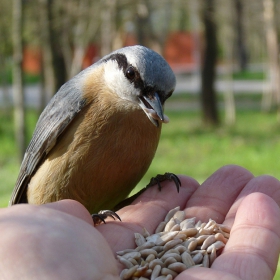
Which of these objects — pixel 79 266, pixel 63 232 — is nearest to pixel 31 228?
pixel 63 232

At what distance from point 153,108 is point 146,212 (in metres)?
0.66

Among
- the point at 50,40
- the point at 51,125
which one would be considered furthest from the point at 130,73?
the point at 50,40

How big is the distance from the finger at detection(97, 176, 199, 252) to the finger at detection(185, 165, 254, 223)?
12 centimetres

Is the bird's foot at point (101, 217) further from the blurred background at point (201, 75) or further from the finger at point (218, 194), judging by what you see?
the blurred background at point (201, 75)

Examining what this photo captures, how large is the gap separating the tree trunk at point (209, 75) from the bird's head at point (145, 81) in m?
9.55

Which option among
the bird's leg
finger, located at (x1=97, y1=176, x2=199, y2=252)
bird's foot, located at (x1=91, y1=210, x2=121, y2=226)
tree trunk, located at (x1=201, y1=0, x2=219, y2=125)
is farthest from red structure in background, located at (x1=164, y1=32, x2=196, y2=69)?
bird's foot, located at (x1=91, y1=210, x2=121, y2=226)

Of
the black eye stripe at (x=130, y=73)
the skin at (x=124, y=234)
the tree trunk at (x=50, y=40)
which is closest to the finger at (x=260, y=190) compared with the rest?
the skin at (x=124, y=234)

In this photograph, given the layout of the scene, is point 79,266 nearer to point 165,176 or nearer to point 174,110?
point 165,176

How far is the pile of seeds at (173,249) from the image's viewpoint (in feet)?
8.23

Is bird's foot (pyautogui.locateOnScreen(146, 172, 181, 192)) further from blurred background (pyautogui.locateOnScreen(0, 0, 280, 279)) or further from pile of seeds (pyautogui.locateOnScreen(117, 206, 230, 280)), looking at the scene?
blurred background (pyautogui.locateOnScreen(0, 0, 280, 279))

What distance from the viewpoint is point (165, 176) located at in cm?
350

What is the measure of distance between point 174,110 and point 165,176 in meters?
13.8

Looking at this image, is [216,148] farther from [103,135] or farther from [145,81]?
[145,81]

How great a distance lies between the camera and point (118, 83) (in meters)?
3.23
